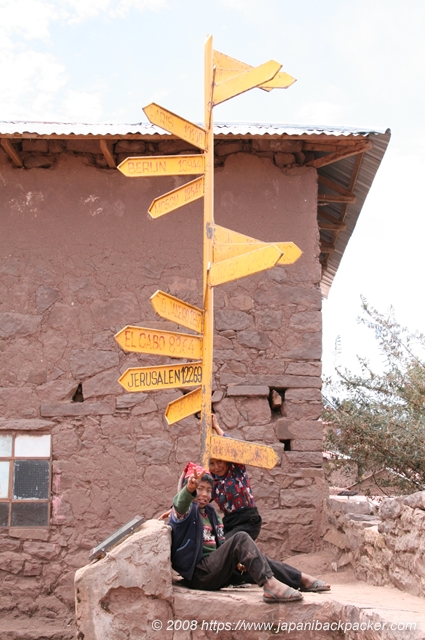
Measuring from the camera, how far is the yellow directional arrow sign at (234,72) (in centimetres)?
495

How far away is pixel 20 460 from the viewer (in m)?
6.92

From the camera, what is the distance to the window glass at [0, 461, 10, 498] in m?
6.93

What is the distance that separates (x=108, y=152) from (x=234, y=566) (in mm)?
4188

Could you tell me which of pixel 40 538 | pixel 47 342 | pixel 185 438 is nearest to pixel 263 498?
pixel 185 438

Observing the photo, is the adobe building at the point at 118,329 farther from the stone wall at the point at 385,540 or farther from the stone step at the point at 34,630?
the stone wall at the point at 385,540

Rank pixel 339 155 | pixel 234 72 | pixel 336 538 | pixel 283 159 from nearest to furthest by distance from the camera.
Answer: pixel 234 72 → pixel 336 538 → pixel 339 155 → pixel 283 159

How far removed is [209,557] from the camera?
4.47m

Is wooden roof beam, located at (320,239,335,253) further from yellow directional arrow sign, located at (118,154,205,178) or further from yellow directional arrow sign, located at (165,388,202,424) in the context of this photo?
yellow directional arrow sign, located at (165,388,202,424)

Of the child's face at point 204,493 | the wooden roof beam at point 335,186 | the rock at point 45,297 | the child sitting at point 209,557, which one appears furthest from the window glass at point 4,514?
the wooden roof beam at point 335,186

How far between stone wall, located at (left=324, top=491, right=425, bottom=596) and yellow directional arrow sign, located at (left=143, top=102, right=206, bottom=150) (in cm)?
265

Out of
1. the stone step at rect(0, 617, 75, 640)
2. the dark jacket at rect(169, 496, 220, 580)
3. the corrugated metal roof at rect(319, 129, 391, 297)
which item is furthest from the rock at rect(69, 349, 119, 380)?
the corrugated metal roof at rect(319, 129, 391, 297)

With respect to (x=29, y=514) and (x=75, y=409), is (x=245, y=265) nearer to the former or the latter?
(x=75, y=409)

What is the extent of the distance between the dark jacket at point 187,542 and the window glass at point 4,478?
291 cm

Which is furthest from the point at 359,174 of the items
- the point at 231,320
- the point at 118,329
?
the point at 118,329
